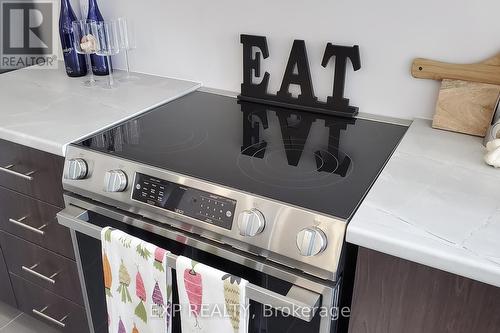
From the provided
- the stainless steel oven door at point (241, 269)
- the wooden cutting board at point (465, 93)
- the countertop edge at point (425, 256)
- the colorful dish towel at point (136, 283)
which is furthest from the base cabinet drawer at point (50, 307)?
the wooden cutting board at point (465, 93)

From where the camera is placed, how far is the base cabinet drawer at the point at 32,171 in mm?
1302

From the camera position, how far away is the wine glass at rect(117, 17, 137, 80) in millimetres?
1674

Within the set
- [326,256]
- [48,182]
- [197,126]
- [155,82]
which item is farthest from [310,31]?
[48,182]

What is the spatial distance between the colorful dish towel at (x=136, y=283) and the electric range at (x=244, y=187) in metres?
0.06

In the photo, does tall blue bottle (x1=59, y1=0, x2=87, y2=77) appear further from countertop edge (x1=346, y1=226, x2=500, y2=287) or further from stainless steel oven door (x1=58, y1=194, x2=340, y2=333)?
countertop edge (x1=346, y1=226, x2=500, y2=287)

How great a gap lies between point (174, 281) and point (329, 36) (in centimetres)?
83

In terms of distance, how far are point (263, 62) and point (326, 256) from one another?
82 cm

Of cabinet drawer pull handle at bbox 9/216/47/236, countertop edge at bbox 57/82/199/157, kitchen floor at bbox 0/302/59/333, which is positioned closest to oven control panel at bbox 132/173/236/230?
countertop edge at bbox 57/82/199/157

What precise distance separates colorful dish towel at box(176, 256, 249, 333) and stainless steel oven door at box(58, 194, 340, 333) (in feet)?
0.10

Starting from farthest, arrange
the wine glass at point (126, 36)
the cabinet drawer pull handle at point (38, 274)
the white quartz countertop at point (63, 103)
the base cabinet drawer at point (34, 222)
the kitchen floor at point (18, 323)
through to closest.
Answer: the kitchen floor at point (18, 323) < the wine glass at point (126, 36) < the cabinet drawer pull handle at point (38, 274) < the base cabinet drawer at point (34, 222) < the white quartz countertop at point (63, 103)

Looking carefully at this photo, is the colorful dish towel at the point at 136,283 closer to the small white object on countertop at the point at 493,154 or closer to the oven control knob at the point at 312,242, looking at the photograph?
the oven control knob at the point at 312,242

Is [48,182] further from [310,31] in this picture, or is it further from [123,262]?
[310,31]

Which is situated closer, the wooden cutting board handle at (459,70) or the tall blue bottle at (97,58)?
the wooden cutting board handle at (459,70)

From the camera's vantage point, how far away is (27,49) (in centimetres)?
196
